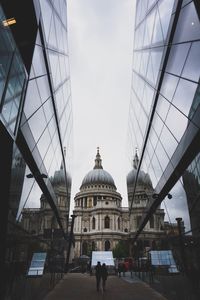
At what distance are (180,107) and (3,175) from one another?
624cm

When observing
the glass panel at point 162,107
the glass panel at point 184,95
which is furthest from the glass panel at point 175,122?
the glass panel at point 162,107

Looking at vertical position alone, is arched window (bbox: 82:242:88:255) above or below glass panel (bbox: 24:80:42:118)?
above

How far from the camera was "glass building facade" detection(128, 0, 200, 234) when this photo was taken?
25.8ft

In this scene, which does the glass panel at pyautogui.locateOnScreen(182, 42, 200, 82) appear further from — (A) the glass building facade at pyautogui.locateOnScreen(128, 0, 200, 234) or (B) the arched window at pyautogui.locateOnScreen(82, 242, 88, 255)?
(B) the arched window at pyautogui.locateOnScreen(82, 242, 88, 255)

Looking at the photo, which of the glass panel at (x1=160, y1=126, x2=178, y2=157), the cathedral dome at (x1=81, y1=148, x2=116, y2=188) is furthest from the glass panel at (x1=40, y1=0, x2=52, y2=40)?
the cathedral dome at (x1=81, y1=148, x2=116, y2=188)

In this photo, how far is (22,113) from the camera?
8.84m

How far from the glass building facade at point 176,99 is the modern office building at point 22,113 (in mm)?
4920

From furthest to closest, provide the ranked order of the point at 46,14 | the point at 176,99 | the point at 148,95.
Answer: the point at 148,95 → the point at 46,14 → the point at 176,99

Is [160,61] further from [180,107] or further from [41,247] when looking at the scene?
[41,247]

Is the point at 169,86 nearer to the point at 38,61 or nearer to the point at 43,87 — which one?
the point at 38,61

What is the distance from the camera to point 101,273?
699 inches

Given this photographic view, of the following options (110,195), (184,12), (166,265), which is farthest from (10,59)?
(110,195)

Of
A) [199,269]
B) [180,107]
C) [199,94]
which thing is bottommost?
[199,269]

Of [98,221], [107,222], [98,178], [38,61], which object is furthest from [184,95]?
[98,178]
